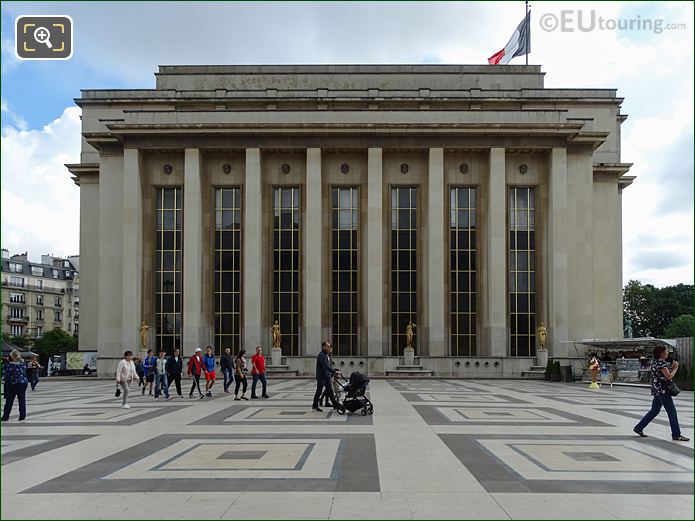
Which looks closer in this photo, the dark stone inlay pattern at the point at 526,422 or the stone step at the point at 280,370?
the dark stone inlay pattern at the point at 526,422

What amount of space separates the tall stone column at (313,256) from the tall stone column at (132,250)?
12155mm

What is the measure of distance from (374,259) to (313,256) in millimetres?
4515

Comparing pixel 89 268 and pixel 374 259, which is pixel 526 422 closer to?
pixel 374 259

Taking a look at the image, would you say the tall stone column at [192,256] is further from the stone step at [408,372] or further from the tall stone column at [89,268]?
the stone step at [408,372]

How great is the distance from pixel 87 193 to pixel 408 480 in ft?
176

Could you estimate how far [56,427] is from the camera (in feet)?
49.3

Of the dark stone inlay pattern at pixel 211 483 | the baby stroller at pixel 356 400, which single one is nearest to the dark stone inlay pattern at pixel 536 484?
the dark stone inlay pattern at pixel 211 483

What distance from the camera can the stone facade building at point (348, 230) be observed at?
48.8 meters

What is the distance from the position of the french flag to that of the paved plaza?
4145cm

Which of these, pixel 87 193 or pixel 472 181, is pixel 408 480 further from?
pixel 87 193

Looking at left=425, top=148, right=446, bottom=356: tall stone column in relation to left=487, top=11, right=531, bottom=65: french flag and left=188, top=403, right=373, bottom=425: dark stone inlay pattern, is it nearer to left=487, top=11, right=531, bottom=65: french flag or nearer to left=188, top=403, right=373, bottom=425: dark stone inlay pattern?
left=487, top=11, right=531, bottom=65: french flag

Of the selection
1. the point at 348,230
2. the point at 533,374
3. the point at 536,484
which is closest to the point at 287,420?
the point at 536,484

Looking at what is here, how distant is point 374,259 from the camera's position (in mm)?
49000

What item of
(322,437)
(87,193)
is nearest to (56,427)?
(322,437)
